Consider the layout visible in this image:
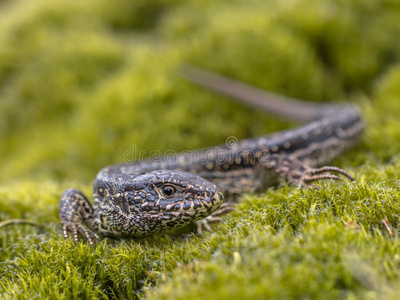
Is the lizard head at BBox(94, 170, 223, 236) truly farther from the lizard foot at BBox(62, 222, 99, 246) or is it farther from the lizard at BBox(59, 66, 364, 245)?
the lizard foot at BBox(62, 222, 99, 246)

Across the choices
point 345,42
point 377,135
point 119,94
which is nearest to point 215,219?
point 377,135

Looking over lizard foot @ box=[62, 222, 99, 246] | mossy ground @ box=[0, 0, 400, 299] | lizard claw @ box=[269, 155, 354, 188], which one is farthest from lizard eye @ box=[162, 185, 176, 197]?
lizard claw @ box=[269, 155, 354, 188]

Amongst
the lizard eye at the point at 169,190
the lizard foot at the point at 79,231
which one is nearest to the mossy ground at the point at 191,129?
the lizard foot at the point at 79,231

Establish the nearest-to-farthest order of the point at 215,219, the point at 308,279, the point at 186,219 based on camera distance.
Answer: the point at 308,279, the point at 186,219, the point at 215,219

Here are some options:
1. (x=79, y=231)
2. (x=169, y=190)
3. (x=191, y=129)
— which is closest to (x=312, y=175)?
(x=169, y=190)

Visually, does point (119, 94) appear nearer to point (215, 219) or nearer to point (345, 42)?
point (215, 219)

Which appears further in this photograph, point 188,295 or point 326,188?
point 326,188

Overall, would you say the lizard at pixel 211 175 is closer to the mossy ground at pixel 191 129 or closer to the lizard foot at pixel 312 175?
the lizard foot at pixel 312 175
